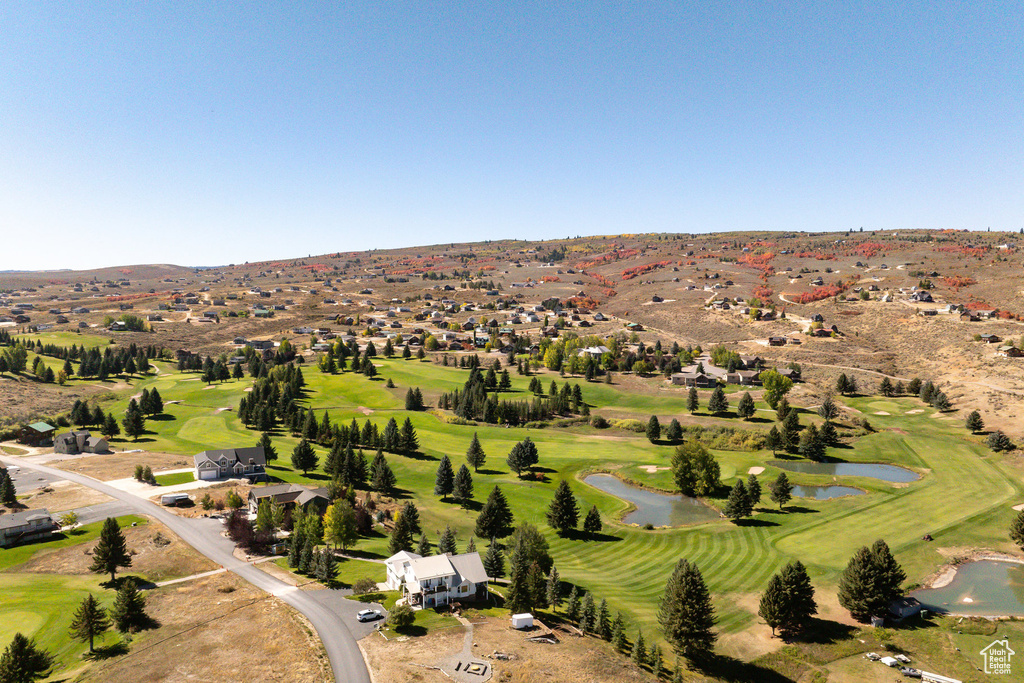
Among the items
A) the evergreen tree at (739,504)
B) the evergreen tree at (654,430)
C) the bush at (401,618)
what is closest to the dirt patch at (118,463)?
the bush at (401,618)

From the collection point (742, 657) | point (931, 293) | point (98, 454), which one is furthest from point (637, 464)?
point (931, 293)

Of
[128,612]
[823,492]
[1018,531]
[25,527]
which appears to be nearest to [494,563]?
[128,612]

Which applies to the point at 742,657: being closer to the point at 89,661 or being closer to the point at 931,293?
the point at 89,661

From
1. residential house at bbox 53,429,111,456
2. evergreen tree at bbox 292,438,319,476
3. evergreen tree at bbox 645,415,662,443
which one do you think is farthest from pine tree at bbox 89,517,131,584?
evergreen tree at bbox 645,415,662,443

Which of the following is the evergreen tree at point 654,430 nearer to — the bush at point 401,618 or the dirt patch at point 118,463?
the bush at point 401,618

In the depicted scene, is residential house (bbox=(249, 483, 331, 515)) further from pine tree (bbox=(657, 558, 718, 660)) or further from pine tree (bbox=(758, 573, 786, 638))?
pine tree (bbox=(758, 573, 786, 638))

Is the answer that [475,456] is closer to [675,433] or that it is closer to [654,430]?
[654,430]
